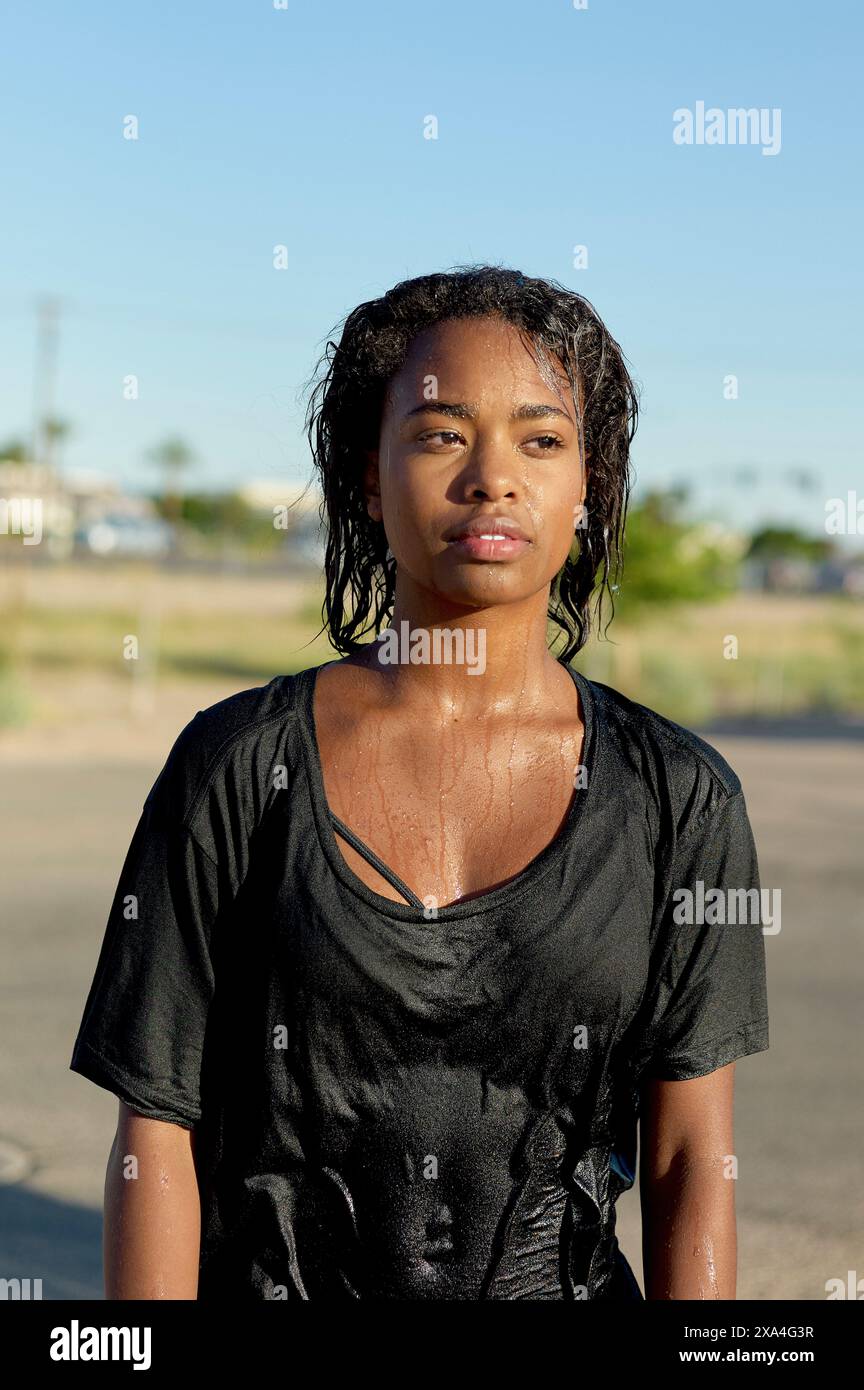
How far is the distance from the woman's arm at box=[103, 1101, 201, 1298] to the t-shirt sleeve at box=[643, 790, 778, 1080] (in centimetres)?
52

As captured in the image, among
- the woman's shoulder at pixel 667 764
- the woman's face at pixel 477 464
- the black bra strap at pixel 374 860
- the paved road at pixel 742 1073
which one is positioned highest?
the woman's face at pixel 477 464

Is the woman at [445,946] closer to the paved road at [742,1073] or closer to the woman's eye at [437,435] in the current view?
the woman's eye at [437,435]

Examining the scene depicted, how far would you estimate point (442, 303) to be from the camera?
192 centimetres

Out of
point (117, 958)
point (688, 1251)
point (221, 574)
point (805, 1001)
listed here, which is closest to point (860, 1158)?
point (805, 1001)

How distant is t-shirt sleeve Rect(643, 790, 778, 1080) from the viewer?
1838mm

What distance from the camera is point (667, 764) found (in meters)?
1.87

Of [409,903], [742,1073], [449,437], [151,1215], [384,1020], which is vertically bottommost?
[742,1073]

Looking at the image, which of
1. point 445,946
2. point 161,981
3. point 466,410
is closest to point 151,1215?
point 161,981

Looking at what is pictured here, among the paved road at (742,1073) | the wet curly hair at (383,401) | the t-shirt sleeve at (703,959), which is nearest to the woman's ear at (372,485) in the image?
the wet curly hair at (383,401)

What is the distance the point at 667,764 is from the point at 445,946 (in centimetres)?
34

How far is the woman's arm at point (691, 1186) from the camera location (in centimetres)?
184

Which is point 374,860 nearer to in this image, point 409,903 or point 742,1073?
point 409,903

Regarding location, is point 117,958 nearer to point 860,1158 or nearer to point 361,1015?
point 361,1015

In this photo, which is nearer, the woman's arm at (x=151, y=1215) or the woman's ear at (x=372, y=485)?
the woman's arm at (x=151, y=1215)
